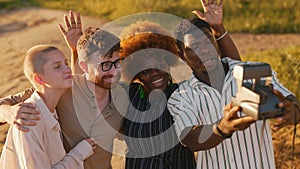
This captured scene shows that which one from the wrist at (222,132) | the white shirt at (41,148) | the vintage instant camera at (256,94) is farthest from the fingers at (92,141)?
the vintage instant camera at (256,94)

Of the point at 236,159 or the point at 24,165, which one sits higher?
the point at 24,165

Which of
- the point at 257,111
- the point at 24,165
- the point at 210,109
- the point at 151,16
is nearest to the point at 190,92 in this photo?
the point at 210,109

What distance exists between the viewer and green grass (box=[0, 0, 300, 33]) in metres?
7.87

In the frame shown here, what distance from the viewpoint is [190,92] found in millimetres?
2324

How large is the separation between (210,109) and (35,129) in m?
0.76

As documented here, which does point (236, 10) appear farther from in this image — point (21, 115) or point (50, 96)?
point (21, 115)

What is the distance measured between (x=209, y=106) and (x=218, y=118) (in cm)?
7

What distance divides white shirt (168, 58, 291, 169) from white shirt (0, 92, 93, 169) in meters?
0.47

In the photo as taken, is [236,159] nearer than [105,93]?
Yes

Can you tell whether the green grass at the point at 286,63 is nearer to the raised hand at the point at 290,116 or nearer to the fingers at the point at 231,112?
the raised hand at the point at 290,116

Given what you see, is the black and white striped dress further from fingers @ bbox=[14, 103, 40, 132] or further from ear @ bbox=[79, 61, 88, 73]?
fingers @ bbox=[14, 103, 40, 132]

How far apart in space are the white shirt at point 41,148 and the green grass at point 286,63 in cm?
298

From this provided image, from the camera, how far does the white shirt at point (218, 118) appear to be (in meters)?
2.29

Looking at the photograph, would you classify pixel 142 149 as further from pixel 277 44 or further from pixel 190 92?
pixel 277 44
